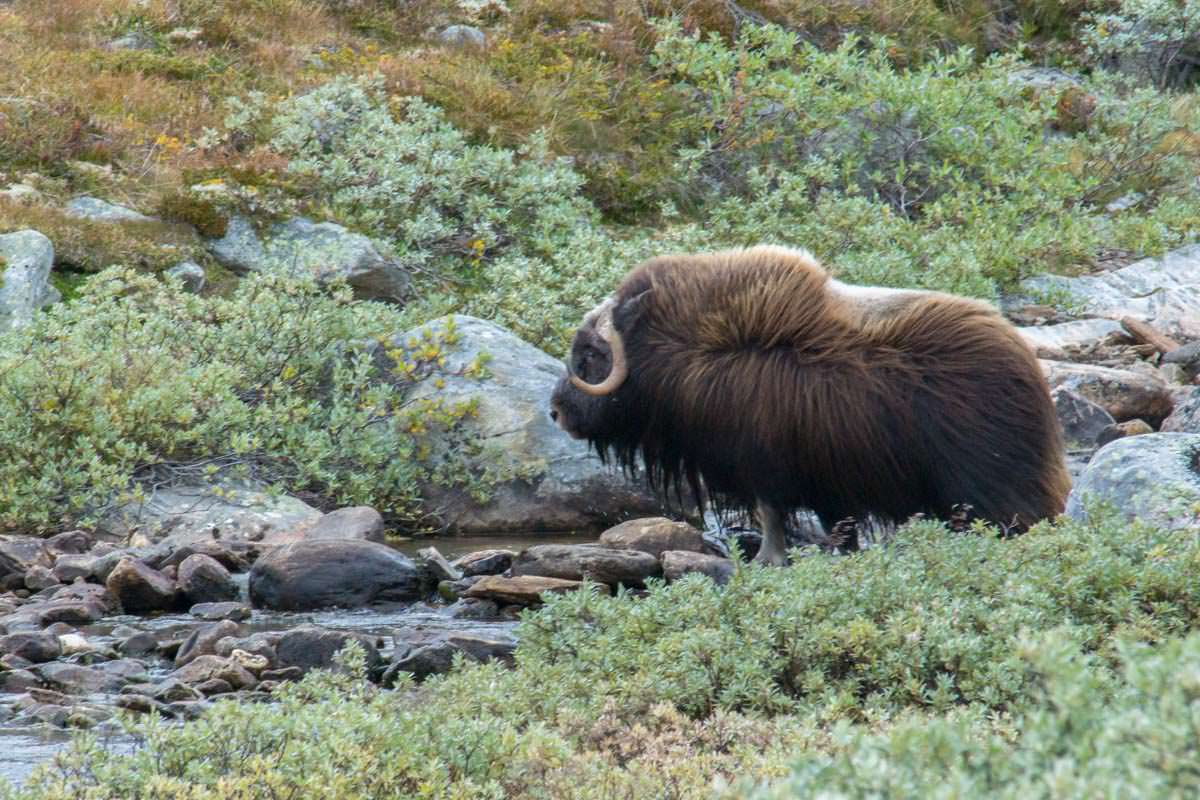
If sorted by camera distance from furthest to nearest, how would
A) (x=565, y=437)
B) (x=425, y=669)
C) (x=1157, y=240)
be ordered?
(x=1157, y=240), (x=565, y=437), (x=425, y=669)

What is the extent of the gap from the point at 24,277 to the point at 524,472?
3069 millimetres

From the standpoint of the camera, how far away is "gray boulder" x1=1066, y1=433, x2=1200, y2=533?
13.9ft

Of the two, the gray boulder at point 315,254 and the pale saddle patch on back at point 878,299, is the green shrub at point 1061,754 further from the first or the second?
the gray boulder at point 315,254

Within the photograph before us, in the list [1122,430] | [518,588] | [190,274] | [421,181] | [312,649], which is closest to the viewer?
[312,649]

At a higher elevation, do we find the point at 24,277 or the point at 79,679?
the point at 79,679

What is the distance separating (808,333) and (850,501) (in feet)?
2.15

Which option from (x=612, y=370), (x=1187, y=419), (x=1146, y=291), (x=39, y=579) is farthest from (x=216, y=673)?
(x=1146, y=291)

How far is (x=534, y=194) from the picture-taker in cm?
1072

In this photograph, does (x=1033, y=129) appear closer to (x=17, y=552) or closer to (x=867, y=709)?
(x=17, y=552)

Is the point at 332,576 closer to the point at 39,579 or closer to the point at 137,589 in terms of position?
the point at 137,589

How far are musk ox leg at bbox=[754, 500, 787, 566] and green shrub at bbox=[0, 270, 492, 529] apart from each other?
78.7 inches

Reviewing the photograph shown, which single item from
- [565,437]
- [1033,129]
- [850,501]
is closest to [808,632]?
[850,501]

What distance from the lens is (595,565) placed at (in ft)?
18.8

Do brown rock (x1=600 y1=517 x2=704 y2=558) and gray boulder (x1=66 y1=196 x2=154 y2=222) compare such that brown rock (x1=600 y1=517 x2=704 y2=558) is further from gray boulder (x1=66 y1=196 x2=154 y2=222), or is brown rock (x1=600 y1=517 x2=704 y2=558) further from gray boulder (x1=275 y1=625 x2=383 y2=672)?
gray boulder (x1=66 y1=196 x2=154 y2=222)
